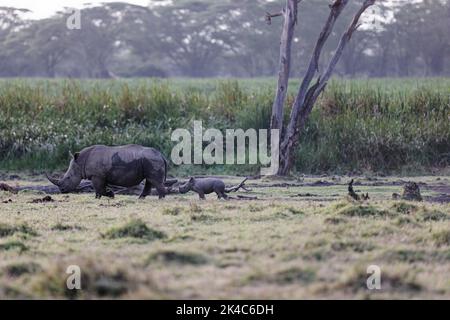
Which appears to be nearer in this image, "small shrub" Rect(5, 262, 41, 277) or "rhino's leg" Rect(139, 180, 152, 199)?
"small shrub" Rect(5, 262, 41, 277)

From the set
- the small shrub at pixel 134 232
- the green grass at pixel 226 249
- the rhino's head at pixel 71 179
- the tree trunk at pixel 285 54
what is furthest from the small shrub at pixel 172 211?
the tree trunk at pixel 285 54

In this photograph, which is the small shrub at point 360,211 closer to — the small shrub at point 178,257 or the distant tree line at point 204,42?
the small shrub at point 178,257

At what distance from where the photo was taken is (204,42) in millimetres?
52938

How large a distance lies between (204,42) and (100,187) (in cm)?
4132

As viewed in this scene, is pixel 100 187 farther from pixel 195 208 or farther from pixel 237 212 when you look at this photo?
pixel 237 212

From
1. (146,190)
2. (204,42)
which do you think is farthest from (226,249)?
(204,42)

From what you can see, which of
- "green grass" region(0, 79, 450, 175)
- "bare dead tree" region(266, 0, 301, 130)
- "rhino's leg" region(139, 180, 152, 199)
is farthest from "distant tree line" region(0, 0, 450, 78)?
"rhino's leg" region(139, 180, 152, 199)

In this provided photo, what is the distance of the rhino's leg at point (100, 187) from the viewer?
12086 millimetres

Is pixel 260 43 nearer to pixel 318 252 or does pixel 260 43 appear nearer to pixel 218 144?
pixel 218 144

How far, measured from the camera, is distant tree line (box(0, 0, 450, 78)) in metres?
49.0

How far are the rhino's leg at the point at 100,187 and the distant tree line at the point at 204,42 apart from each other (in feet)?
112

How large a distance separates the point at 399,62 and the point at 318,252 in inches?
1696

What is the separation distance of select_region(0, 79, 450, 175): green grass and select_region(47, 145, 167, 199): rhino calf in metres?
4.75

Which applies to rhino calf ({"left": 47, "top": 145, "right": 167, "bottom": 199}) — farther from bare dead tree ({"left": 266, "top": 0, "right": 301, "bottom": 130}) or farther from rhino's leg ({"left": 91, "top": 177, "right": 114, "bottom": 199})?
bare dead tree ({"left": 266, "top": 0, "right": 301, "bottom": 130})
